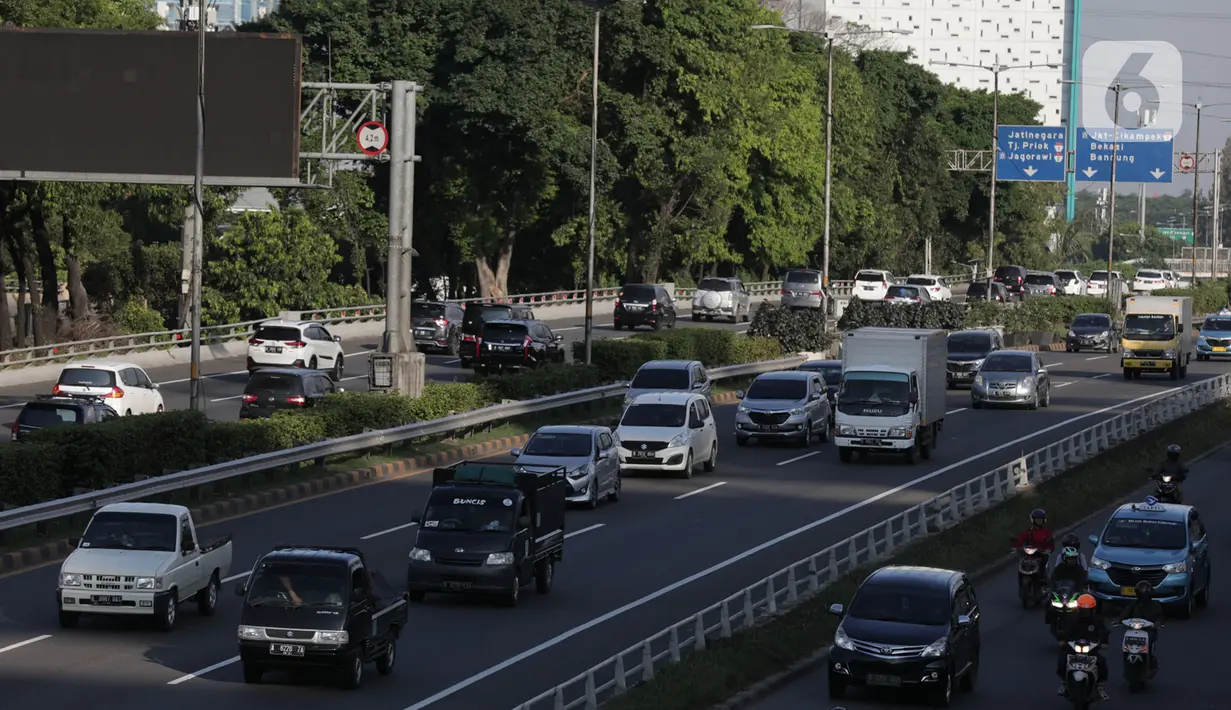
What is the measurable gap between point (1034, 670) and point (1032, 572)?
3.79m

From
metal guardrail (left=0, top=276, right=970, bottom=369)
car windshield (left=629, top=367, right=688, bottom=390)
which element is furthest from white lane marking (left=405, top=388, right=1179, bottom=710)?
metal guardrail (left=0, top=276, right=970, bottom=369)

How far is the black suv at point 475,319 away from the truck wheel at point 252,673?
110ft

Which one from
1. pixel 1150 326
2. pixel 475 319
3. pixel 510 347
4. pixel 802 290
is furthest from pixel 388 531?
pixel 802 290

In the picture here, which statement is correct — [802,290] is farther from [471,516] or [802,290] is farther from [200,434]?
[471,516]

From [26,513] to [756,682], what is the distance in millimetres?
11330

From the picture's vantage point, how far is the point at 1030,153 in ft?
300

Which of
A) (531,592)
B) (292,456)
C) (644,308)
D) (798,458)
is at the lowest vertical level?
(531,592)

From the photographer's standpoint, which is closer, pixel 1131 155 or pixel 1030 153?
pixel 1030 153

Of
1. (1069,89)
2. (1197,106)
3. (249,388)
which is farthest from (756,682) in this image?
A: (1069,89)

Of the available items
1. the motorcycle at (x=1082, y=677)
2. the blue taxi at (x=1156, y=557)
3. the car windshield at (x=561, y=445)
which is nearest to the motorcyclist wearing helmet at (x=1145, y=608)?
the blue taxi at (x=1156, y=557)

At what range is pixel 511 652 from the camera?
20750 millimetres

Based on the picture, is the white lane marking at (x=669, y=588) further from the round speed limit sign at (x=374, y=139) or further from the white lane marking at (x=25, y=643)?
the round speed limit sign at (x=374, y=139)

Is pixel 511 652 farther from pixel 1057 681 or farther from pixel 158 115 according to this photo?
pixel 158 115

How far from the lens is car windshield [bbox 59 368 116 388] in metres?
40.6
